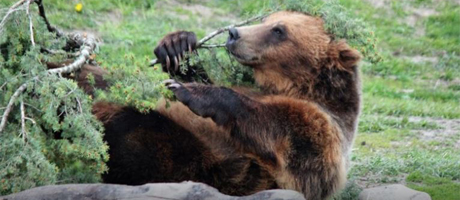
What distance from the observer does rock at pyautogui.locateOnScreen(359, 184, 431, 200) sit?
20.0ft

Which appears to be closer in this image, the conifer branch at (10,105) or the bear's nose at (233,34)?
the conifer branch at (10,105)

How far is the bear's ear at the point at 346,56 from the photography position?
6129 mm

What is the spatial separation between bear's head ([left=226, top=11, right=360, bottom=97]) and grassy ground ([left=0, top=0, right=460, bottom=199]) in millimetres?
1137

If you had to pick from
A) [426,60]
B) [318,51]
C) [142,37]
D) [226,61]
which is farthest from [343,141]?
[426,60]

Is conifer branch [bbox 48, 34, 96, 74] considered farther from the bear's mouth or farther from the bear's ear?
the bear's ear

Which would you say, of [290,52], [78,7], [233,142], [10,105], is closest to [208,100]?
[233,142]

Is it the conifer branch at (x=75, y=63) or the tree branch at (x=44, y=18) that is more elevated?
the tree branch at (x=44, y=18)

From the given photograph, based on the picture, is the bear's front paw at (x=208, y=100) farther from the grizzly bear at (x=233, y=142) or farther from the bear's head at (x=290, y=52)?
the bear's head at (x=290, y=52)

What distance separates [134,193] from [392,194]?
7.72 ft

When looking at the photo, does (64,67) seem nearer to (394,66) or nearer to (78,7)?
(78,7)

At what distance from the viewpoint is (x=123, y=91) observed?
5.34m

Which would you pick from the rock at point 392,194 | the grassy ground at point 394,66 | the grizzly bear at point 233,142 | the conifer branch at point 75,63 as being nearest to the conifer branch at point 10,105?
the conifer branch at point 75,63

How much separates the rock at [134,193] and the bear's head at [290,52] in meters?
1.58

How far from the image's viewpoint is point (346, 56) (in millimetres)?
6141
